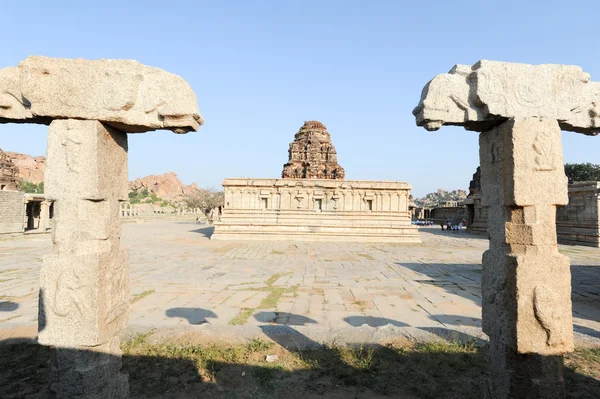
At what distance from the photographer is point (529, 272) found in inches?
98.8

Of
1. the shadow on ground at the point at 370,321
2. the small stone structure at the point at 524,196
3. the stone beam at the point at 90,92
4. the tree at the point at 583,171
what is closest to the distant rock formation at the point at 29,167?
the stone beam at the point at 90,92

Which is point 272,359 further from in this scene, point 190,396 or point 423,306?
point 423,306

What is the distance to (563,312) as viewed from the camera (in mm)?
2531

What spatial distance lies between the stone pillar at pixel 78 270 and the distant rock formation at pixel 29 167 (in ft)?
269

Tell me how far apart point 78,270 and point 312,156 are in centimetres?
3314

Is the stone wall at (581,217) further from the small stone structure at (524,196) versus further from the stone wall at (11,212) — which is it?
the stone wall at (11,212)

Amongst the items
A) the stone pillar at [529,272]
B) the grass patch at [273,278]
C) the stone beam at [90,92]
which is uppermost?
the stone beam at [90,92]

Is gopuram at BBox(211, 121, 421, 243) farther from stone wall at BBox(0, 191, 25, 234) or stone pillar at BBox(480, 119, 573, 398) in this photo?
stone pillar at BBox(480, 119, 573, 398)

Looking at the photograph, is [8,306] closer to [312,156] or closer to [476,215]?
[476,215]

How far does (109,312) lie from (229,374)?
138 cm

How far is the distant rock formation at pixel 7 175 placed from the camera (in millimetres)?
24125

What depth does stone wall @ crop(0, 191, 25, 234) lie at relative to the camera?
58.7ft

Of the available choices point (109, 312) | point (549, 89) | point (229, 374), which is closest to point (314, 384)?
point (229, 374)

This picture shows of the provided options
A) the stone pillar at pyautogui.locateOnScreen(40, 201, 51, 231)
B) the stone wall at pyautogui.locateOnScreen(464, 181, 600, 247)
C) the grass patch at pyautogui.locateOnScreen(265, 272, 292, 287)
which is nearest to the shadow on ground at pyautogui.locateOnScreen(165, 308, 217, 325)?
the grass patch at pyautogui.locateOnScreen(265, 272, 292, 287)
